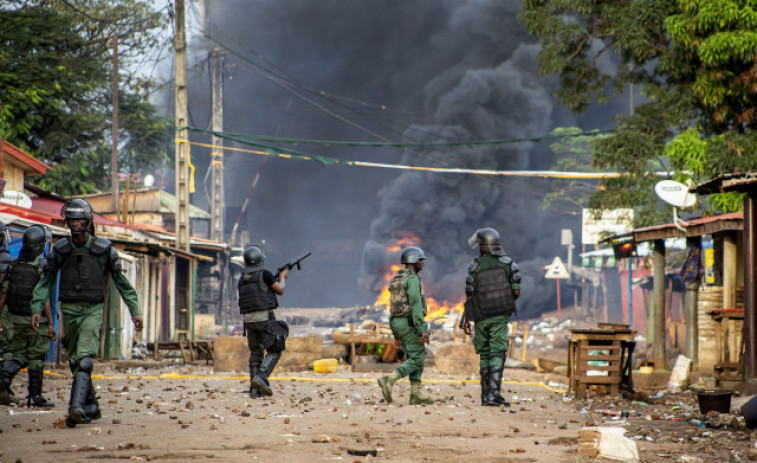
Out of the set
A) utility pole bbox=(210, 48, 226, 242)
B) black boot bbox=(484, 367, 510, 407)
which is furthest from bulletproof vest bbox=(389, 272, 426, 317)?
utility pole bbox=(210, 48, 226, 242)

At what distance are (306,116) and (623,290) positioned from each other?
95.6ft

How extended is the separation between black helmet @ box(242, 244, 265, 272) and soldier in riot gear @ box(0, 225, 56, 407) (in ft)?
→ 8.36

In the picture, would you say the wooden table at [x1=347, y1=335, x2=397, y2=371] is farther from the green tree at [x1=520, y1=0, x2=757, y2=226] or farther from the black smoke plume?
the black smoke plume

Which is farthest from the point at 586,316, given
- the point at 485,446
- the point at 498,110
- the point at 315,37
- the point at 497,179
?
the point at 485,446

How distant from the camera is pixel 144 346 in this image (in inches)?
838

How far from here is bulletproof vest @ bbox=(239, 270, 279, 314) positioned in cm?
1107

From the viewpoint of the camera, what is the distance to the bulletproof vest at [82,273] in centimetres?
797

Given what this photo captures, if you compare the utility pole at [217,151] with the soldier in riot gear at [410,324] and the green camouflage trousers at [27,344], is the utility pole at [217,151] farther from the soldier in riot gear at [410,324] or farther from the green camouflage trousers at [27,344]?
the green camouflage trousers at [27,344]

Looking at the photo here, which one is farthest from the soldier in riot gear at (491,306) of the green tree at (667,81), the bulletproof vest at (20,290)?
the green tree at (667,81)

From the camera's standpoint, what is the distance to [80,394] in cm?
768

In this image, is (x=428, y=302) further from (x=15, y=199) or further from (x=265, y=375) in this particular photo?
(x=265, y=375)

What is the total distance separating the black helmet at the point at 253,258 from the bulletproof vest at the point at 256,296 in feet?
0.49

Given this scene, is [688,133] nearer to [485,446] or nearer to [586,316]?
[485,446]

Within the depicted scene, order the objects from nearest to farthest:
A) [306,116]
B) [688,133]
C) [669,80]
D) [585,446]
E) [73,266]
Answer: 1. [585,446]
2. [73,266]
3. [688,133]
4. [669,80]
5. [306,116]
